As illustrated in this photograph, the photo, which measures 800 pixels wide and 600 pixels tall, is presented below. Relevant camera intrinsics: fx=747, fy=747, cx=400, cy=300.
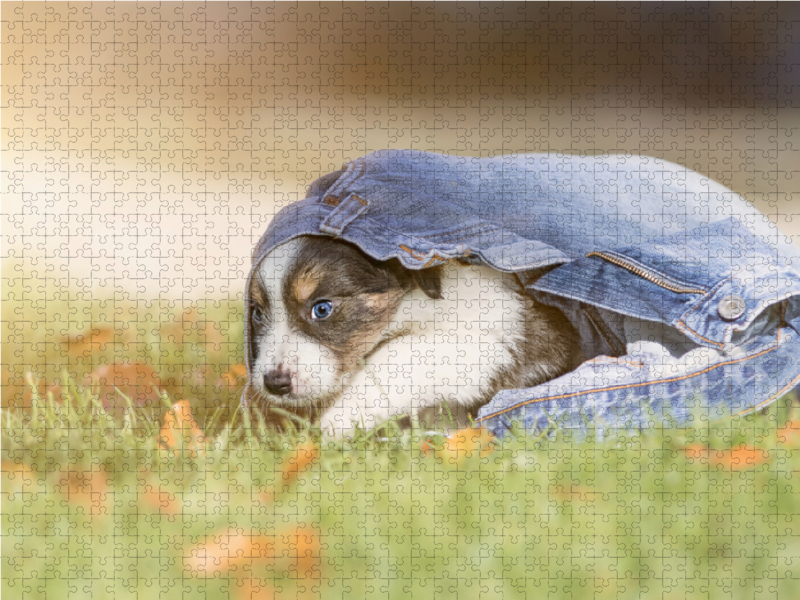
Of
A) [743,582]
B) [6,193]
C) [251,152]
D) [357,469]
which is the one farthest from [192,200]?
[743,582]

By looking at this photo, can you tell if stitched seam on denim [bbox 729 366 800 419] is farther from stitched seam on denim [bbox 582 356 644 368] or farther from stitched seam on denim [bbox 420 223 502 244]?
stitched seam on denim [bbox 420 223 502 244]

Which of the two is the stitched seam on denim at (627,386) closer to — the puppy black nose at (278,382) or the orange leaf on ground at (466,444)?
the orange leaf on ground at (466,444)

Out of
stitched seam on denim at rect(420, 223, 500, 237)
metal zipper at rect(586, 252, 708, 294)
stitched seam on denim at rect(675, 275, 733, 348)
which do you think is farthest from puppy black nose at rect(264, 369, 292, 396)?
stitched seam on denim at rect(675, 275, 733, 348)

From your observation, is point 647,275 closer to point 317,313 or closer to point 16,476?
point 317,313

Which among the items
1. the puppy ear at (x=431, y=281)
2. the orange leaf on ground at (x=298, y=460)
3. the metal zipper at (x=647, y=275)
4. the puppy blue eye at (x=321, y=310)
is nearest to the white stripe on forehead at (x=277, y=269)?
the puppy blue eye at (x=321, y=310)

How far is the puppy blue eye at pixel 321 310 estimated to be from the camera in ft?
9.72

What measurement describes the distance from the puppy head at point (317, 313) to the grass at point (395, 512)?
205mm

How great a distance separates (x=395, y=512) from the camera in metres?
2.16

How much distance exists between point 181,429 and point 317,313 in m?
0.68

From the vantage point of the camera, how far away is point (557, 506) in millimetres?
2180

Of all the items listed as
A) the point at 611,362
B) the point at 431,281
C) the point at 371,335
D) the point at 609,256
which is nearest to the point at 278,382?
the point at 371,335

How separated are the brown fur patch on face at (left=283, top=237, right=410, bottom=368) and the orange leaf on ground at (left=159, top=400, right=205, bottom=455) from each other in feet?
1.82

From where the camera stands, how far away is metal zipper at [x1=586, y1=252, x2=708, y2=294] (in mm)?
3012

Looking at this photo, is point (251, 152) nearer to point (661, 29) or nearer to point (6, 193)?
point (6, 193)
